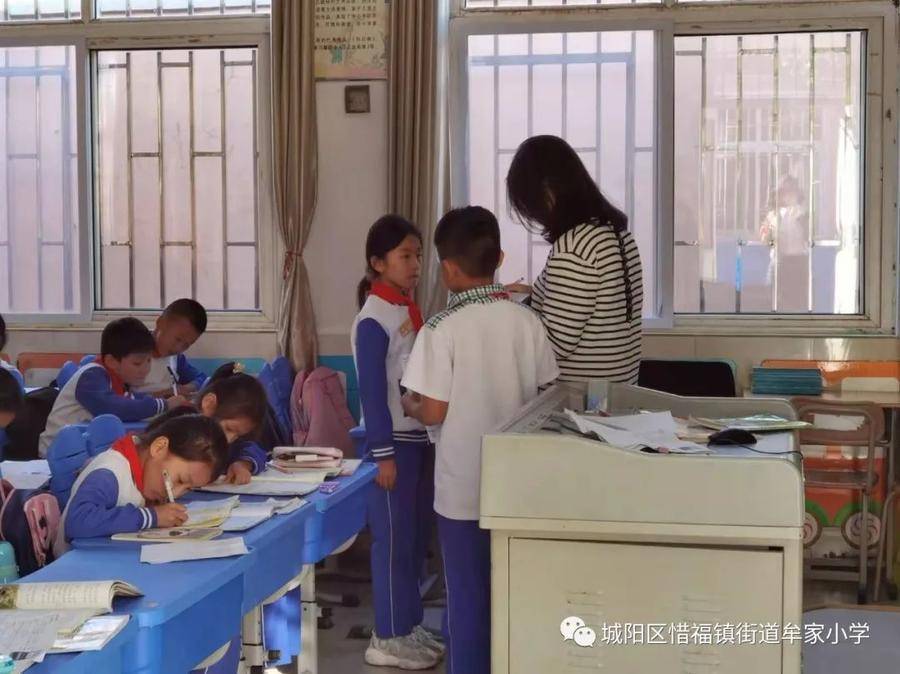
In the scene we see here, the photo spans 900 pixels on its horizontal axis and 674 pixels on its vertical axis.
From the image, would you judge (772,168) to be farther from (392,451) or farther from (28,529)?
(28,529)

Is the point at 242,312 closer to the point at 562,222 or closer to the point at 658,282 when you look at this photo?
the point at 658,282

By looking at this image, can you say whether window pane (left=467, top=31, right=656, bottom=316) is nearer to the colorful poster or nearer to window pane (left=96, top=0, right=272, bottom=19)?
the colorful poster

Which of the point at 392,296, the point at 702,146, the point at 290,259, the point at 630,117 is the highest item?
the point at 630,117

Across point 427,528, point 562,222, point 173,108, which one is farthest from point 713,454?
point 173,108

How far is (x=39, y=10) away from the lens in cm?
559

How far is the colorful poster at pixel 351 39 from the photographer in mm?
5133

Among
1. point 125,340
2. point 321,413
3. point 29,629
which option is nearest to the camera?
point 29,629

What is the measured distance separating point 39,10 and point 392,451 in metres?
3.40

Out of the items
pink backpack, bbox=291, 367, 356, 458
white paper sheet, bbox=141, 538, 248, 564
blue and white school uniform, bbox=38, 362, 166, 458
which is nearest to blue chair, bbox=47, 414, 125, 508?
white paper sheet, bbox=141, 538, 248, 564

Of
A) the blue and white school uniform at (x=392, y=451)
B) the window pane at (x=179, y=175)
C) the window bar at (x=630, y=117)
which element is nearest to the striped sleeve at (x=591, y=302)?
the blue and white school uniform at (x=392, y=451)

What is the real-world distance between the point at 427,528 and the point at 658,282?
73.0 inches

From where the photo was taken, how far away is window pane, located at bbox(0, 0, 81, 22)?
5555mm

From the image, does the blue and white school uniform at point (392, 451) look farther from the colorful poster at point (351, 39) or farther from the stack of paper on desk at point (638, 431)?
the colorful poster at point (351, 39)

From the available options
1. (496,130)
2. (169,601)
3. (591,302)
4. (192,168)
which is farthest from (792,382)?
(169,601)
